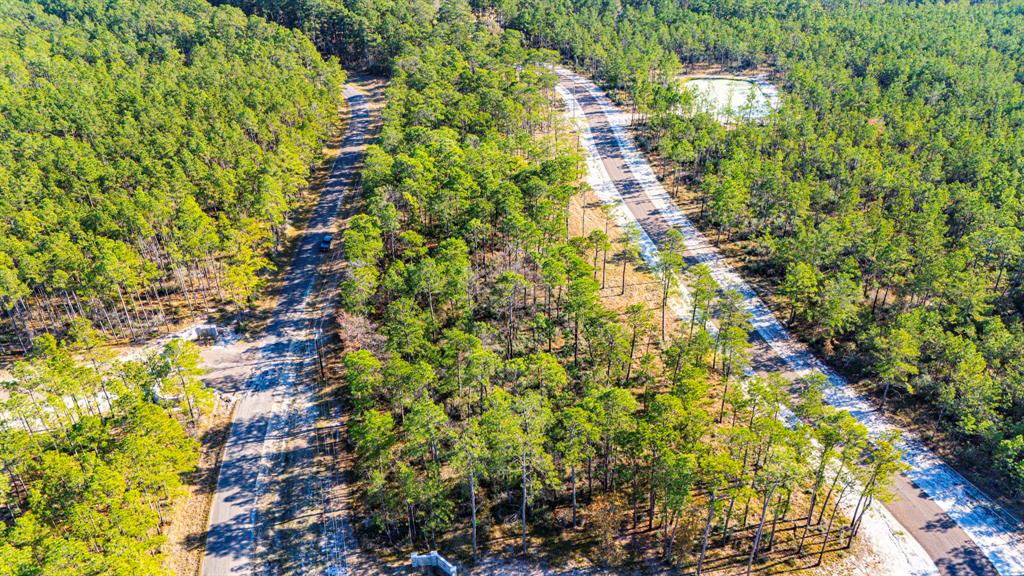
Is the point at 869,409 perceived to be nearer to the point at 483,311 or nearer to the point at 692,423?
the point at 692,423

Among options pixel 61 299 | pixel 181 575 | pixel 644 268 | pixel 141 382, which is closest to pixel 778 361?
pixel 644 268

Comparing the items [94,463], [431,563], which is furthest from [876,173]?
[94,463]

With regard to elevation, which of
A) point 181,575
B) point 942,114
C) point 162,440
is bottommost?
point 181,575

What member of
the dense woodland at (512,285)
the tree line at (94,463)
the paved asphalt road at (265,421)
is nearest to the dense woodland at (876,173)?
the dense woodland at (512,285)

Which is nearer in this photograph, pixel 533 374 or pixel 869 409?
pixel 533 374

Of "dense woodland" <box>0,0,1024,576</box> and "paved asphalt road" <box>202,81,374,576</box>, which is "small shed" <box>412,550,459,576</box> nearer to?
"dense woodland" <box>0,0,1024,576</box>

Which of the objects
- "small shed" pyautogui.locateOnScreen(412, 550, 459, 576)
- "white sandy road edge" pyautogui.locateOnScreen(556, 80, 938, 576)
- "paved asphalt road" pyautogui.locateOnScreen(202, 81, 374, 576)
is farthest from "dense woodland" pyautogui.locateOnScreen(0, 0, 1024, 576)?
"paved asphalt road" pyautogui.locateOnScreen(202, 81, 374, 576)

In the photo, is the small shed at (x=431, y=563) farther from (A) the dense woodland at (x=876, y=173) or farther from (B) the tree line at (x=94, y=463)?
(A) the dense woodland at (x=876, y=173)
